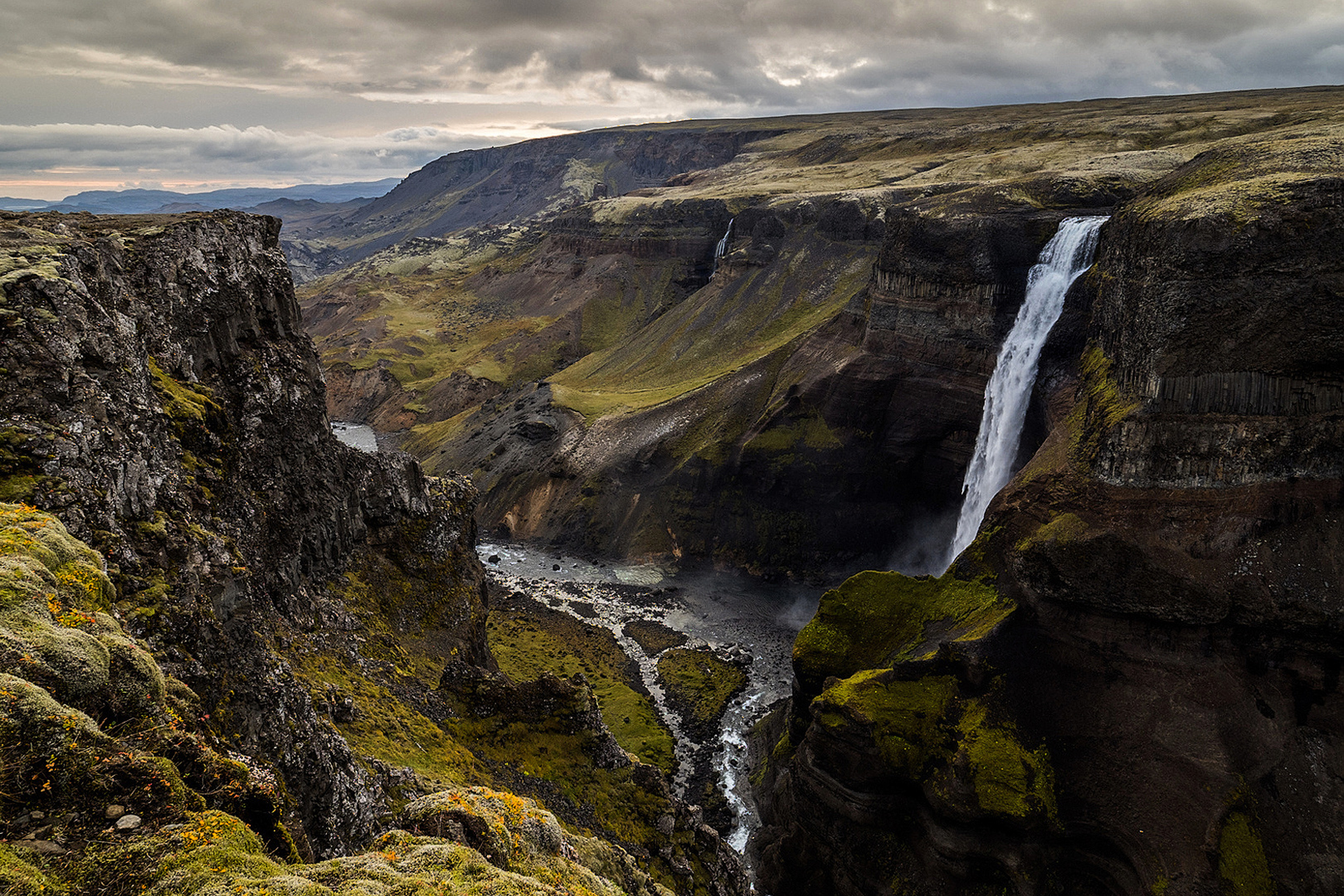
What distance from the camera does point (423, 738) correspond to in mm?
23953

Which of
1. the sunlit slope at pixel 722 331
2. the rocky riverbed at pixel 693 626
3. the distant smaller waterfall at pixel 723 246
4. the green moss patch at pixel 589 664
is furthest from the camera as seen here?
the distant smaller waterfall at pixel 723 246

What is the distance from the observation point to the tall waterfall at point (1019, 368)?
157 feet

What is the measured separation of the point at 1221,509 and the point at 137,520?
33.8m

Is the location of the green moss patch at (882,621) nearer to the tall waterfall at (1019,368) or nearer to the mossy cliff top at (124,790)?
the tall waterfall at (1019,368)

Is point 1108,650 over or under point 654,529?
over

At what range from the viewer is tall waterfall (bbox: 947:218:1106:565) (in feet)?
157

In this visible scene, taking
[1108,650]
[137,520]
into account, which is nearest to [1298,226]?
[1108,650]

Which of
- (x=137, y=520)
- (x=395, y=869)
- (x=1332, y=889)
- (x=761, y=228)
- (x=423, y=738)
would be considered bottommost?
(x=1332, y=889)

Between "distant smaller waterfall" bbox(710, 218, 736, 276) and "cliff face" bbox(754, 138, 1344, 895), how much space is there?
8366 cm

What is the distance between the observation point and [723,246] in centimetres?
11981

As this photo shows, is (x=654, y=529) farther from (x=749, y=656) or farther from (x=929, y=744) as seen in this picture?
(x=929, y=744)

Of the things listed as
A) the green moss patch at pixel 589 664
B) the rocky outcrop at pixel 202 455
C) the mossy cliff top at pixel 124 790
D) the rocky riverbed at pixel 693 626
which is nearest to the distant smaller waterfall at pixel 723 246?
the rocky riverbed at pixel 693 626

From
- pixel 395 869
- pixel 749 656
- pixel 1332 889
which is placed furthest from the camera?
pixel 749 656

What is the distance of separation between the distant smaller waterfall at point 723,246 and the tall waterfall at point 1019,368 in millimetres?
64323
